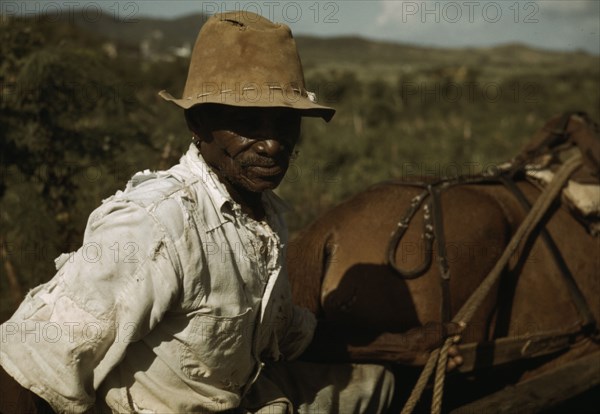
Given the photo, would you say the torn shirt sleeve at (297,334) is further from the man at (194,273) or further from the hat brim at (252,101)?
the hat brim at (252,101)

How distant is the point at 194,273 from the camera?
1.85 metres

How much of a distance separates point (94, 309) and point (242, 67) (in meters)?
0.81

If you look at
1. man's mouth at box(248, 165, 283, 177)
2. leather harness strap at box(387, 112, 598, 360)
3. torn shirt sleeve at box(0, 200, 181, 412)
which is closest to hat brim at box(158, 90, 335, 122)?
man's mouth at box(248, 165, 283, 177)

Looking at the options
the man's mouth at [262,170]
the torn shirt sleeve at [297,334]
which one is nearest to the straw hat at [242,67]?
the man's mouth at [262,170]

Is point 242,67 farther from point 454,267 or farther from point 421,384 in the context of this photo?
point 454,267

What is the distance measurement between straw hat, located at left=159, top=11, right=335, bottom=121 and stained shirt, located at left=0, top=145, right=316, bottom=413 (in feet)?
0.78

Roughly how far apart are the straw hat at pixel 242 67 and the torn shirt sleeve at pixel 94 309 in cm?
42

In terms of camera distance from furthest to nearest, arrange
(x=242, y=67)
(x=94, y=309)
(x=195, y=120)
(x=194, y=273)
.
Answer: (x=195, y=120), (x=242, y=67), (x=194, y=273), (x=94, y=309)

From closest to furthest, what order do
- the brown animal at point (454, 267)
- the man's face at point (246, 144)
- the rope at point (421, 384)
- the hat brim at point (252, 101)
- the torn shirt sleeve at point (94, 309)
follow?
1. the torn shirt sleeve at point (94, 309)
2. the hat brim at point (252, 101)
3. the man's face at point (246, 144)
4. the rope at point (421, 384)
5. the brown animal at point (454, 267)

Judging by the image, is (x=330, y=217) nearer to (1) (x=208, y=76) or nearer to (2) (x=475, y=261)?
(2) (x=475, y=261)

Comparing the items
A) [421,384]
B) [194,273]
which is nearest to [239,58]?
[194,273]

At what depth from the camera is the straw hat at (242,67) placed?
76.9 inches

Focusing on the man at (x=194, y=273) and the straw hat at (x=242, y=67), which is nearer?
the man at (x=194, y=273)

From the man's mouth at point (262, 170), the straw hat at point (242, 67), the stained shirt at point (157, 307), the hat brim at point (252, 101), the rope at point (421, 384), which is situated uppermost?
the straw hat at point (242, 67)
